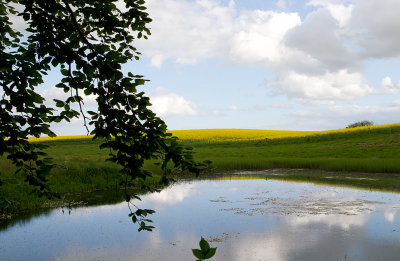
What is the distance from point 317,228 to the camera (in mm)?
11344

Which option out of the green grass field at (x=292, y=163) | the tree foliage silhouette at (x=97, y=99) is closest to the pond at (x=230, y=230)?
the green grass field at (x=292, y=163)

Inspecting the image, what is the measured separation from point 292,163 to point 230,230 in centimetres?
1990

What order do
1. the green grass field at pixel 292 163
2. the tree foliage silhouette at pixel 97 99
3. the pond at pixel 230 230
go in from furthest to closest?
the green grass field at pixel 292 163 → the pond at pixel 230 230 → the tree foliage silhouette at pixel 97 99

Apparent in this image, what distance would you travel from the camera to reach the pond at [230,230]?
9211 millimetres

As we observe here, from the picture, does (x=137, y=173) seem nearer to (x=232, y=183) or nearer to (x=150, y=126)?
(x=150, y=126)

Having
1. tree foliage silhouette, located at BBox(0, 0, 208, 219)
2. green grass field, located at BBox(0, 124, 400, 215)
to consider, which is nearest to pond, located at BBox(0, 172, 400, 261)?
green grass field, located at BBox(0, 124, 400, 215)

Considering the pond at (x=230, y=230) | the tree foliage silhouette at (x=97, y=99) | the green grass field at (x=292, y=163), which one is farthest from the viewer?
the green grass field at (x=292, y=163)

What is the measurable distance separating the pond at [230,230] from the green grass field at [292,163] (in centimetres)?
201

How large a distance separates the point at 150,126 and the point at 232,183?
64.4 feet

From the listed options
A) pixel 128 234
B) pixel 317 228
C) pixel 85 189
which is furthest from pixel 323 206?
pixel 85 189

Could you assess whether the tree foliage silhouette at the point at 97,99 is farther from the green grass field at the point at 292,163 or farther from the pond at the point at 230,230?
the pond at the point at 230,230

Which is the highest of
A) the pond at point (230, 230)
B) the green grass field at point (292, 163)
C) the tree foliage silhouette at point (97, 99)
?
the tree foliage silhouette at point (97, 99)

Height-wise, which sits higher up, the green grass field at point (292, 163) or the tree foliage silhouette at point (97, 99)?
the tree foliage silhouette at point (97, 99)

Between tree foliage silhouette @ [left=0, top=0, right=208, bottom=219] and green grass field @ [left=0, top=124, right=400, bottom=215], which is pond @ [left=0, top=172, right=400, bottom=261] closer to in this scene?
green grass field @ [left=0, top=124, right=400, bottom=215]
